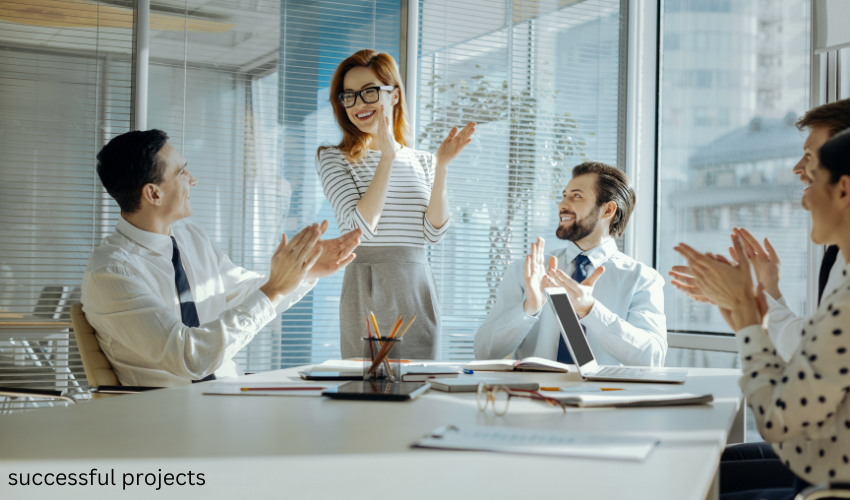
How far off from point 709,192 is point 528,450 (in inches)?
128

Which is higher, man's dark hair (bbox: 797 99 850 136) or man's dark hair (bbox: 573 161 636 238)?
man's dark hair (bbox: 797 99 850 136)

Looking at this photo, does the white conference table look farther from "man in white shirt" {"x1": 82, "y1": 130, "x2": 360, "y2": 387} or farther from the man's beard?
the man's beard

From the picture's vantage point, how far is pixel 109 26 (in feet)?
11.1

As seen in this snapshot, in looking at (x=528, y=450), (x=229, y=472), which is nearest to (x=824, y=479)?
(x=528, y=450)

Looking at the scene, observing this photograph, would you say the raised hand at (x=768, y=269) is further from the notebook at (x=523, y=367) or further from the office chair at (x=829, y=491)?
the office chair at (x=829, y=491)

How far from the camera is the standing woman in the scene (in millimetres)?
2725

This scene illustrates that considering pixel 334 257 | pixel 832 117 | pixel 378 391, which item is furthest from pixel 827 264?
pixel 334 257

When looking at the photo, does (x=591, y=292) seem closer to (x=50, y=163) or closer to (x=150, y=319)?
(x=150, y=319)

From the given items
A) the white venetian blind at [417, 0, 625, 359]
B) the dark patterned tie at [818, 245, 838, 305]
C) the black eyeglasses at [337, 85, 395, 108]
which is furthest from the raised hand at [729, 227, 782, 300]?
the white venetian blind at [417, 0, 625, 359]

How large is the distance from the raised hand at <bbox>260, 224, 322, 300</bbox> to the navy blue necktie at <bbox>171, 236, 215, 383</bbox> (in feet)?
0.97

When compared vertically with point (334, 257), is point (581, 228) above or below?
above

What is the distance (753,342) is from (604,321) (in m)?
0.99

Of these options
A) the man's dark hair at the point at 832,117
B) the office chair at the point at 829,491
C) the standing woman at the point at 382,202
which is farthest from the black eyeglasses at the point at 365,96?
the office chair at the point at 829,491

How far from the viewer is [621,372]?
75.0 inches
